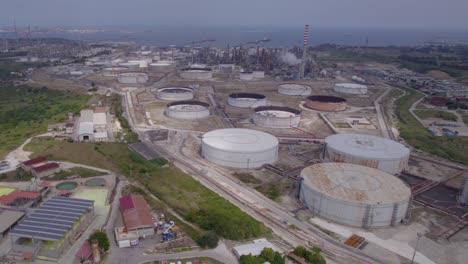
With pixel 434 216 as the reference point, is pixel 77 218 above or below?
above

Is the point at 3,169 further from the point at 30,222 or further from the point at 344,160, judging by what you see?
the point at 344,160

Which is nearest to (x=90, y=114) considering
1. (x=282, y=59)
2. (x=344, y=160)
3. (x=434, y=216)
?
(x=344, y=160)

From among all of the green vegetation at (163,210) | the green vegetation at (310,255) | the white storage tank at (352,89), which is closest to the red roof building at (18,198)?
the green vegetation at (163,210)

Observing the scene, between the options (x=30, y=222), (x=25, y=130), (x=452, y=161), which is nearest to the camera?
(x=30, y=222)

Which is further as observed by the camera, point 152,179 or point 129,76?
point 129,76

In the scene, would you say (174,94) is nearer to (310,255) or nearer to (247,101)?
(247,101)

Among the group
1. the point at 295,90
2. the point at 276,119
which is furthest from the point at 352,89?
the point at 276,119
